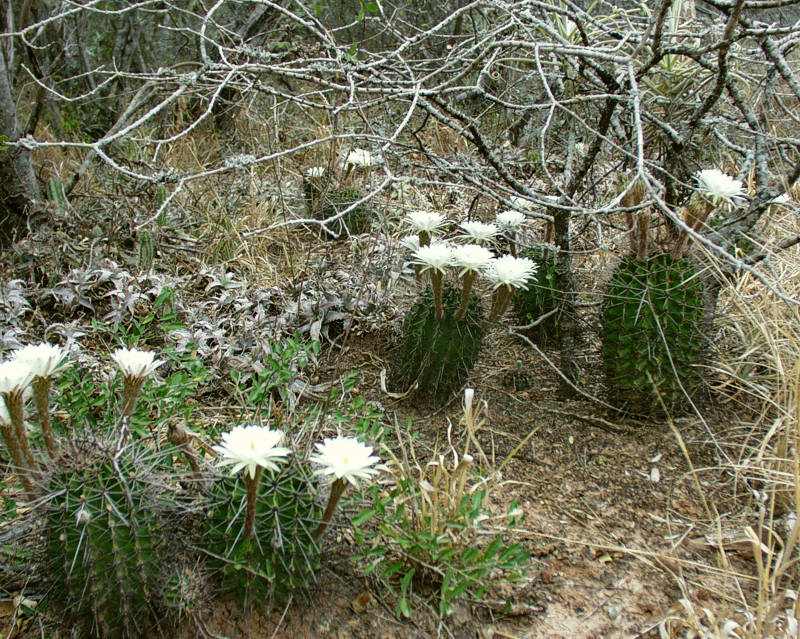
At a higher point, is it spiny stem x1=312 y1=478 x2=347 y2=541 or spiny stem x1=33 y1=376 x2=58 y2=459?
spiny stem x1=33 y1=376 x2=58 y2=459

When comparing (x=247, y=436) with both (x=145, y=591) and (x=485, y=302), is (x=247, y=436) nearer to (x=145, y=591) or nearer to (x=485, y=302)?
(x=145, y=591)

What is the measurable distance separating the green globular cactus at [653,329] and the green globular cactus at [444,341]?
46cm

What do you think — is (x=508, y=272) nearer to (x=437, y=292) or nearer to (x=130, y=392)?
(x=437, y=292)

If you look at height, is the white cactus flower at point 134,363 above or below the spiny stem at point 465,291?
above

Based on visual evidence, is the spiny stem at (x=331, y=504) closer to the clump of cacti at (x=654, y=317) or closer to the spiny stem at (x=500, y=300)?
the spiny stem at (x=500, y=300)

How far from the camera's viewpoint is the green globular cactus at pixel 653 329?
225 cm

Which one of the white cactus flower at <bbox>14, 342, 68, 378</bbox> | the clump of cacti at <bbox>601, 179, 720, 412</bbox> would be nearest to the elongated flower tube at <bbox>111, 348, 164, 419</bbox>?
the white cactus flower at <bbox>14, 342, 68, 378</bbox>

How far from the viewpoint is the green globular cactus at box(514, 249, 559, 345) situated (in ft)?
8.97

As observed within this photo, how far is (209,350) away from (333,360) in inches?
19.1

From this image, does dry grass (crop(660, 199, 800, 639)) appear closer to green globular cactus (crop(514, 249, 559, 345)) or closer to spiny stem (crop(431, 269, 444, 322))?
green globular cactus (crop(514, 249, 559, 345))

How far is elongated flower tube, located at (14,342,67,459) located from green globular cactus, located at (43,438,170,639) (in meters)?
0.11

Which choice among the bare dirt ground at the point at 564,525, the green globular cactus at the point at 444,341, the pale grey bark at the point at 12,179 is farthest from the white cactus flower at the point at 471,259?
the pale grey bark at the point at 12,179

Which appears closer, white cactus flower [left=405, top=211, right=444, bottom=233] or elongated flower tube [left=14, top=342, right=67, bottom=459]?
elongated flower tube [left=14, top=342, right=67, bottom=459]

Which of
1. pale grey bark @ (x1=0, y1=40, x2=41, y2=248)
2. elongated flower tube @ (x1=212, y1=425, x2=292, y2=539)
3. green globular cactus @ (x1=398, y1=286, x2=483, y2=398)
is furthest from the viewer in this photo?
pale grey bark @ (x1=0, y1=40, x2=41, y2=248)
